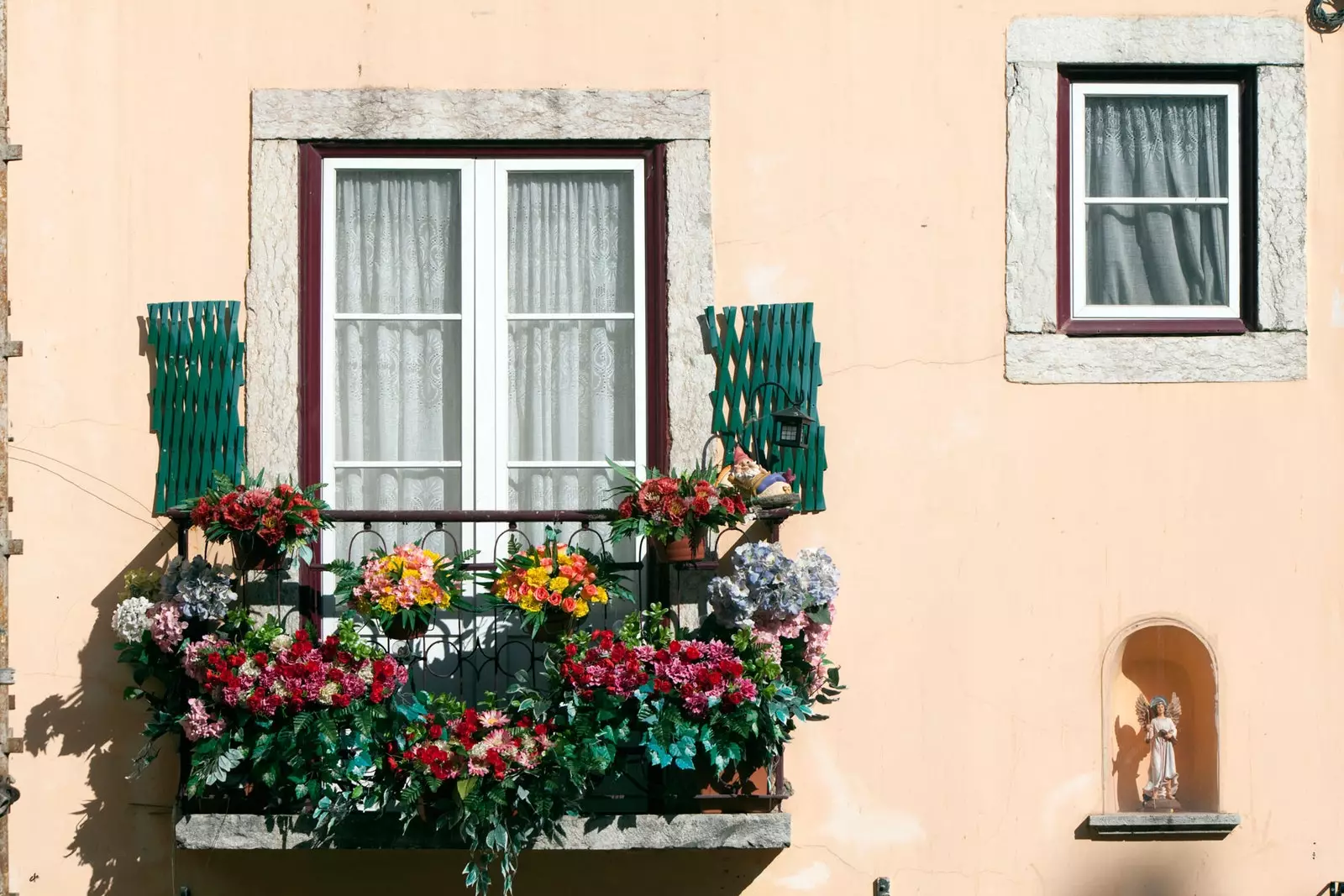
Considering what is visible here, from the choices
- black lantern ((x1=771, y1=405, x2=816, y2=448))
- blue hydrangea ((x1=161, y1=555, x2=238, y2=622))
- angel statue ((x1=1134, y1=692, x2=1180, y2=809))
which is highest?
black lantern ((x1=771, y1=405, x2=816, y2=448))

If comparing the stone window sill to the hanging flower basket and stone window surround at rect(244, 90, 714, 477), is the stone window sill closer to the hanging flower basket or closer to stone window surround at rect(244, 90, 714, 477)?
stone window surround at rect(244, 90, 714, 477)

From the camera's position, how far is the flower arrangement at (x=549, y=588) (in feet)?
19.9

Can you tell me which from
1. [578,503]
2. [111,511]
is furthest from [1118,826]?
[111,511]

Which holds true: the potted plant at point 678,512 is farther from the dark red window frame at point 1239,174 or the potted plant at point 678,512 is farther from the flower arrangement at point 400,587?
the dark red window frame at point 1239,174

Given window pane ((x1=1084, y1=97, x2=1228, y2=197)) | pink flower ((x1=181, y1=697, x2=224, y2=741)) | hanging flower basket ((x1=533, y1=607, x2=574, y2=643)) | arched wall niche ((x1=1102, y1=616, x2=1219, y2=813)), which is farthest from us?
window pane ((x1=1084, y1=97, x2=1228, y2=197))

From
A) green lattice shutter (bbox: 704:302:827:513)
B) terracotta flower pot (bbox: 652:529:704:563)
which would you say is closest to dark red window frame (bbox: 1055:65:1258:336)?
green lattice shutter (bbox: 704:302:827:513)

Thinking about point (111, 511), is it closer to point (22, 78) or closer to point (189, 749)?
point (189, 749)

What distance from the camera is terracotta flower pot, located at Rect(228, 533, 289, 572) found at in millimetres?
6156

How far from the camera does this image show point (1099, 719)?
6.55m

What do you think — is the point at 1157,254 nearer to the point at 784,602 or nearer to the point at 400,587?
the point at 784,602

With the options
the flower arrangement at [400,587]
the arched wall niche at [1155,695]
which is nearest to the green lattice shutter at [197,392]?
the flower arrangement at [400,587]

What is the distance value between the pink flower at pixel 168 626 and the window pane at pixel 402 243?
1.29 metres

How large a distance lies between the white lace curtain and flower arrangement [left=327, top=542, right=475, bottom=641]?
0.58m

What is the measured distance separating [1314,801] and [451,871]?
302cm
